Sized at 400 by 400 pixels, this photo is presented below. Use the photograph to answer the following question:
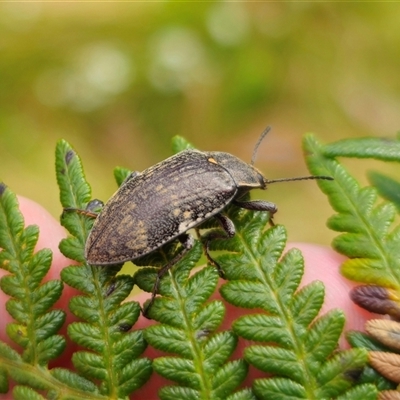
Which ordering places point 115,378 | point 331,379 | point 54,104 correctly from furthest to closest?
point 54,104
point 115,378
point 331,379

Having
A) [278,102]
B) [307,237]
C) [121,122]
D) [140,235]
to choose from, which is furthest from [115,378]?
[278,102]

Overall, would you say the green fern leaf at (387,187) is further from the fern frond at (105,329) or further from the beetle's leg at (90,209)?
the beetle's leg at (90,209)

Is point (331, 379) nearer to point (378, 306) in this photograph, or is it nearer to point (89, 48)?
point (378, 306)

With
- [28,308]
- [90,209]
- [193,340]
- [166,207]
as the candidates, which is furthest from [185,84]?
[193,340]

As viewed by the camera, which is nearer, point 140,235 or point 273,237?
point 273,237

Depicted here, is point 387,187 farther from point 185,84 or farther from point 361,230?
point 185,84

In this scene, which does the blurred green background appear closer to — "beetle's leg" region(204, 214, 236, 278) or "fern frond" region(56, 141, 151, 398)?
"beetle's leg" region(204, 214, 236, 278)
